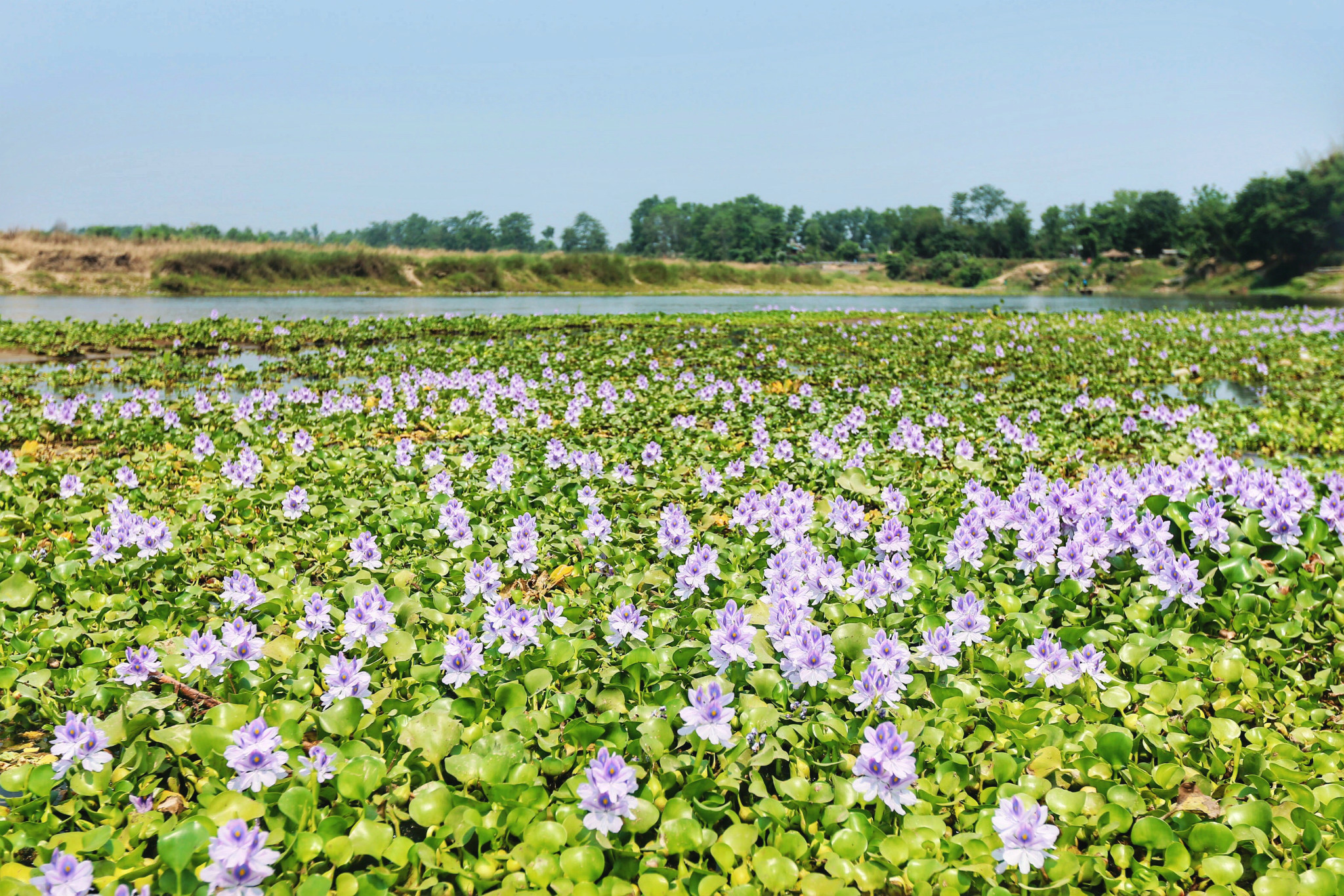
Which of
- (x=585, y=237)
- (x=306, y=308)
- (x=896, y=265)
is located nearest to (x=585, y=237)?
(x=585, y=237)

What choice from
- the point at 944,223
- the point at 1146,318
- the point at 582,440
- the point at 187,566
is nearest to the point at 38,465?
the point at 187,566

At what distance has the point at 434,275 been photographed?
4591 centimetres

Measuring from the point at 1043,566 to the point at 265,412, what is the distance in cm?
635

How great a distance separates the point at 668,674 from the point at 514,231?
395ft

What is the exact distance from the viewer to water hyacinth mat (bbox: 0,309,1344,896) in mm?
1777

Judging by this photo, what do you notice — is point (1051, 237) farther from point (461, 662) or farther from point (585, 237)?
point (461, 662)

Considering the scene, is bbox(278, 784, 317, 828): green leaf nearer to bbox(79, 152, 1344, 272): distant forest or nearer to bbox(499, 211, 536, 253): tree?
bbox(79, 152, 1344, 272): distant forest

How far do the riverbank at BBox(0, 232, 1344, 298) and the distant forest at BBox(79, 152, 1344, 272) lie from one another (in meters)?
3.58

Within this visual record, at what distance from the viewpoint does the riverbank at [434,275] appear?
1481 inches

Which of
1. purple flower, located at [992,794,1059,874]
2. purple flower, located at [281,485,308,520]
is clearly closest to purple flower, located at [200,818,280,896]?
purple flower, located at [992,794,1059,874]

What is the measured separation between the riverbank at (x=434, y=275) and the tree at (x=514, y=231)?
2376 inches

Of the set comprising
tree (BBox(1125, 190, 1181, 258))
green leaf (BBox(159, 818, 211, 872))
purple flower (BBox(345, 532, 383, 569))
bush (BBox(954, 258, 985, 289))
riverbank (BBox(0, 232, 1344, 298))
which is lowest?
green leaf (BBox(159, 818, 211, 872))

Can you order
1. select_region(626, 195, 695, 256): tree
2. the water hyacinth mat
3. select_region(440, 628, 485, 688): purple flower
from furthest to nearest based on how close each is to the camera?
select_region(626, 195, 695, 256): tree → select_region(440, 628, 485, 688): purple flower → the water hyacinth mat

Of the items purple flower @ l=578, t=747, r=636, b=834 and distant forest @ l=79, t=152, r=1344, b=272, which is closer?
purple flower @ l=578, t=747, r=636, b=834
